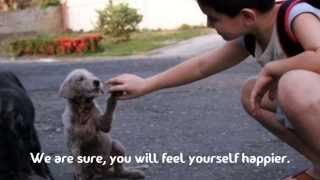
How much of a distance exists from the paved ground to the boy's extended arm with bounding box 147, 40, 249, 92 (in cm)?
74

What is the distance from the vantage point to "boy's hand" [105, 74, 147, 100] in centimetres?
302

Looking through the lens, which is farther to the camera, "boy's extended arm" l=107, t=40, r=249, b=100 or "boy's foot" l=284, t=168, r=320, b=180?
"boy's extended arm" l=107, t=40, r=249, b=100

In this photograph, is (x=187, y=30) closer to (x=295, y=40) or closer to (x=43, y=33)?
(x=43, y=33)

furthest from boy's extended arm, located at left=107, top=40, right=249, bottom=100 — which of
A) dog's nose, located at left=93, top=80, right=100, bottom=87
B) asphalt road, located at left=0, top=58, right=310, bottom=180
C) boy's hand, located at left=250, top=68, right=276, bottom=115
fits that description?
asphalt road, located at left=0, top=58, right=310, bottom=180

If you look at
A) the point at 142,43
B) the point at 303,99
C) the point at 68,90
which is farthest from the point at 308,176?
the point at 142,43

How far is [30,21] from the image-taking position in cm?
2294

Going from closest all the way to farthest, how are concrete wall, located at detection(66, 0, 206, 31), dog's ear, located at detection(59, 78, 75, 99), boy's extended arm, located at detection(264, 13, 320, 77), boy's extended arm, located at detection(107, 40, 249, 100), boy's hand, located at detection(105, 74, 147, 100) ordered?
boy's extended arm, located at detection(264, 13, 320, 77), boy's hand, located at detection(105, 74, 147, 100), boy's extended arm, located at detection(107, 40, 249, 100), dog's ear, located at detection(59, 78, 75, 99), concrete wall, located at detection(66, 0, 206, 31)

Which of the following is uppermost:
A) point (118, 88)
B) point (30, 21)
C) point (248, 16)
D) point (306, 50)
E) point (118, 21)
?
point (248, 16)

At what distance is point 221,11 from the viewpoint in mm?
2686

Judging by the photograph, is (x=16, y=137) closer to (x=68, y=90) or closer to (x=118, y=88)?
(x=68, y=90)

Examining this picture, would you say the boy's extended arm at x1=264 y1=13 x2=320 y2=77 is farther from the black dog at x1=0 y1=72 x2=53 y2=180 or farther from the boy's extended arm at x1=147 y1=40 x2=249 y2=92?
the black dog at x1=0 y1=72 x2=53 y2=180

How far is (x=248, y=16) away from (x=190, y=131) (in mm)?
2352

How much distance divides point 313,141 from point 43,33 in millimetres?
20958

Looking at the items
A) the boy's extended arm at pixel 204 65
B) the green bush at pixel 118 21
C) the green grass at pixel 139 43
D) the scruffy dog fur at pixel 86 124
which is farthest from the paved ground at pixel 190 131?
the green bush at pixel 118 21
